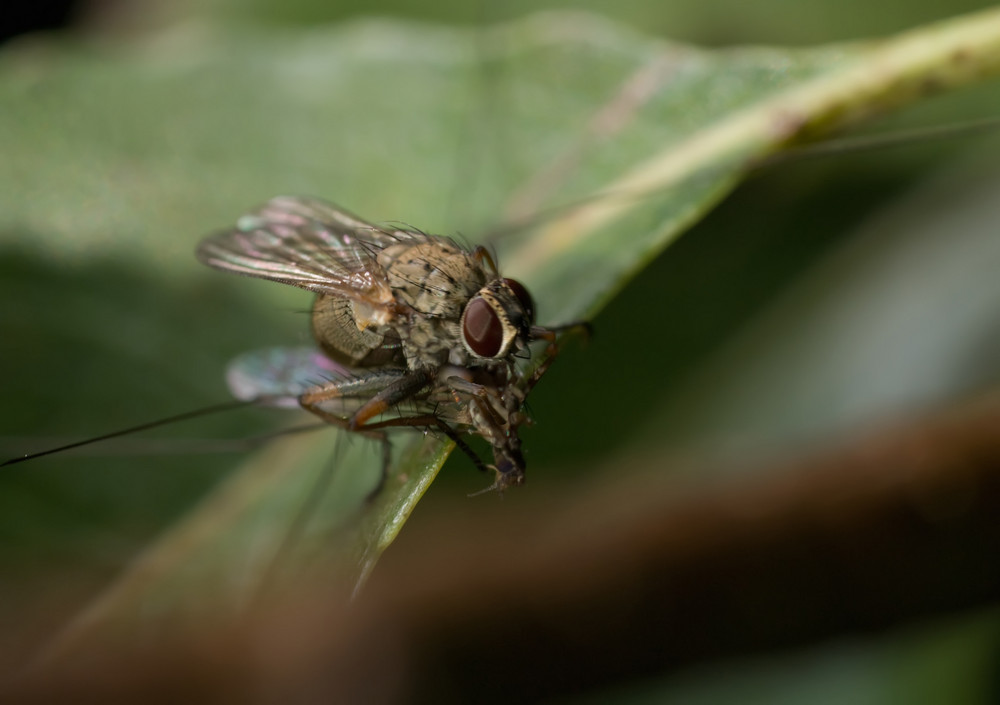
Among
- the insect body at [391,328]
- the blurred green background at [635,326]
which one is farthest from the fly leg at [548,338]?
the blurred green background at [635,326]

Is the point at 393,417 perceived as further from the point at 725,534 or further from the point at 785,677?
the point at 725,534

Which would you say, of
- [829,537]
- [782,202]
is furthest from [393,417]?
[782,202]

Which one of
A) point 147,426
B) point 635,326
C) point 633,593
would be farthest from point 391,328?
point 633,593

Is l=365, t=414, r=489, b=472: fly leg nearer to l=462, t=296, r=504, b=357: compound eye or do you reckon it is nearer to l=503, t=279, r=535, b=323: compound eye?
l=462, t=296, r=504, b=357: compound eye

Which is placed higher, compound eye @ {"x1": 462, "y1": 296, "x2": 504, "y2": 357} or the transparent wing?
the transparent wing

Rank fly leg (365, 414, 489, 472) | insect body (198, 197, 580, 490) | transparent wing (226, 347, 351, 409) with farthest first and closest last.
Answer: transparent wing (226, 347, 351, 409) → insect body (198, 197, 580, 490) → fly leg (365, 414, 489, 472)

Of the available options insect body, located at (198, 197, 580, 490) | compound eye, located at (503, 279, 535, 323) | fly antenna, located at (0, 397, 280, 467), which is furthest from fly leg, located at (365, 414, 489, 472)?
fly antenna, located at (0, 397, 280, 467)
